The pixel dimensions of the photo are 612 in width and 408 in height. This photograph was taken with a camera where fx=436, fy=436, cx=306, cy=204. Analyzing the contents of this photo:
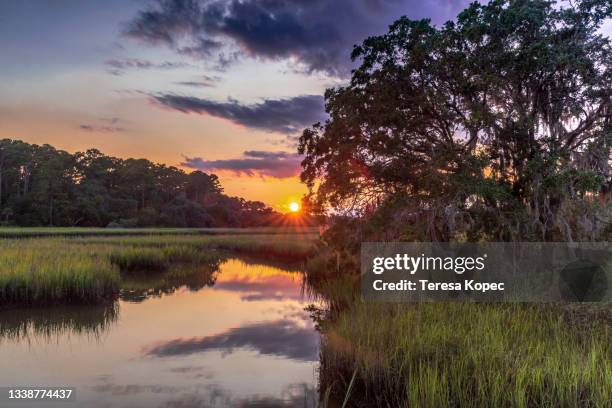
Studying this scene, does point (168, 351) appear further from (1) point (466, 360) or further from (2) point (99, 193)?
(2) point (99, 193)

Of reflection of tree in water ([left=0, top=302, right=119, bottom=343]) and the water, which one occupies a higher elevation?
reflection of tree in water ([left=0, top=302, right=119, bottom=343])

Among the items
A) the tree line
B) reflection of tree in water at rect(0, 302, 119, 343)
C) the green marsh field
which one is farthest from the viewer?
the tree line

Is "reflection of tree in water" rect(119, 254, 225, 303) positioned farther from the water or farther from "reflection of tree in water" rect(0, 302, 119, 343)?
"reflection of tree in water" rect(0, 302, 119, 343)

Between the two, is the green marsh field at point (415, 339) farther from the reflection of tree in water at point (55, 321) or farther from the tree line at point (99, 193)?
the tree line at point (99, 193)

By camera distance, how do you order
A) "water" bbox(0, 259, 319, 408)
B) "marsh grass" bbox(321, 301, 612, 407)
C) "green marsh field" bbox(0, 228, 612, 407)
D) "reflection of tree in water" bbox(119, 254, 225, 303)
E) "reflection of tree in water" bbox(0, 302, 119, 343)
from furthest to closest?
"reflection of tree in water" bbox(119, 254, 225, 303) < "reflection of tree in water" bbox(0, 302, 119, 343) < "water" bbox(0, 259, 319, 408) < "green marsh field" bbox(0, 228, 612, 407) < "marsh grass" bbox(321, 301, 612, 407)

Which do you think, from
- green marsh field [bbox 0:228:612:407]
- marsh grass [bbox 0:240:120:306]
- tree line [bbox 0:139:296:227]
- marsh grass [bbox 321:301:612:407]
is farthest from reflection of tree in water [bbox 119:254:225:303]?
tree line [bbox 0:139:296:227]

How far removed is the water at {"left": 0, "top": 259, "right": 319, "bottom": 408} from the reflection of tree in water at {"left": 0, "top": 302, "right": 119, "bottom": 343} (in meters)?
0.03

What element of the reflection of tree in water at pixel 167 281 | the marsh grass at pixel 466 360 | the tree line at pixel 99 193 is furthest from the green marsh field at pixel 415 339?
the tree line at pixel 99 193

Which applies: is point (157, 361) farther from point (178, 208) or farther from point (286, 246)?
point (178, 208)

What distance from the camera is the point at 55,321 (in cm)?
1343

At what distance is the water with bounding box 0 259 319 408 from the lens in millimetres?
8727

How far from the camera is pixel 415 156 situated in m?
14.9

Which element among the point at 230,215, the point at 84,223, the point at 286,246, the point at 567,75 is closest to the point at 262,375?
the point at 567,75

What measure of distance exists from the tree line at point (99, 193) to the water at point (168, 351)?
2397 inches
